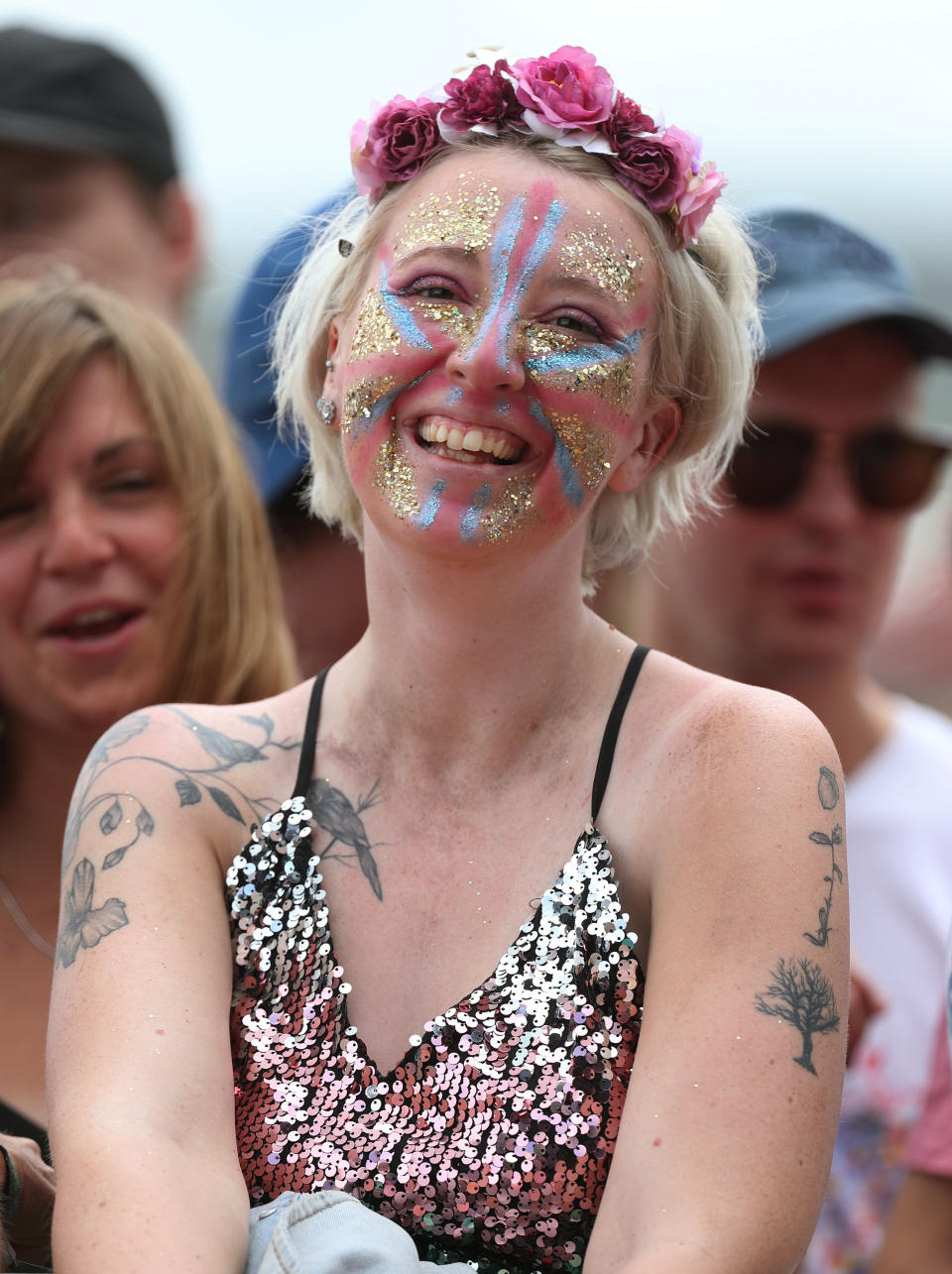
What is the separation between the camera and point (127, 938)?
2.43 meters

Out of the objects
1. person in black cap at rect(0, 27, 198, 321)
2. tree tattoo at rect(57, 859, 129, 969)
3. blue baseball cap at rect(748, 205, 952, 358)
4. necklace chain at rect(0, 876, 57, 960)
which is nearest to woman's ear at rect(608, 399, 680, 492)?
tree tattoo at rect(57, 859, 129, 969)

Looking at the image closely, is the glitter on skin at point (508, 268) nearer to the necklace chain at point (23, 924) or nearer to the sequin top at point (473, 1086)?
the sequin top at point (473, 1086)

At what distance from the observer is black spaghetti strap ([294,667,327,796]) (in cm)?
267

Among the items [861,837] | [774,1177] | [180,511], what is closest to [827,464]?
[861,837]

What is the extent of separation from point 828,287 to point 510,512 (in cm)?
231

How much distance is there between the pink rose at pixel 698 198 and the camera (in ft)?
8.65

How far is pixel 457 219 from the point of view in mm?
2557

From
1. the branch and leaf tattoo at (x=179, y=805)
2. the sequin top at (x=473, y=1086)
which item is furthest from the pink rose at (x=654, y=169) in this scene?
the branch and leaf tattoo at (x=179, y=805)

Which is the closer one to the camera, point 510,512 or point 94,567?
point 510,512

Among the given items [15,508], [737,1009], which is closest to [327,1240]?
[737,1009]

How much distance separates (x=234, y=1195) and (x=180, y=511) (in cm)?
189

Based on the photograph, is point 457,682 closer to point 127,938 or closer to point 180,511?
point 127,938

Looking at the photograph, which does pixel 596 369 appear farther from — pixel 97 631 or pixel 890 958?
pixel 890 958

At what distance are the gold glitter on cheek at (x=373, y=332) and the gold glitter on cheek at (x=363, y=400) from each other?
0.04m
